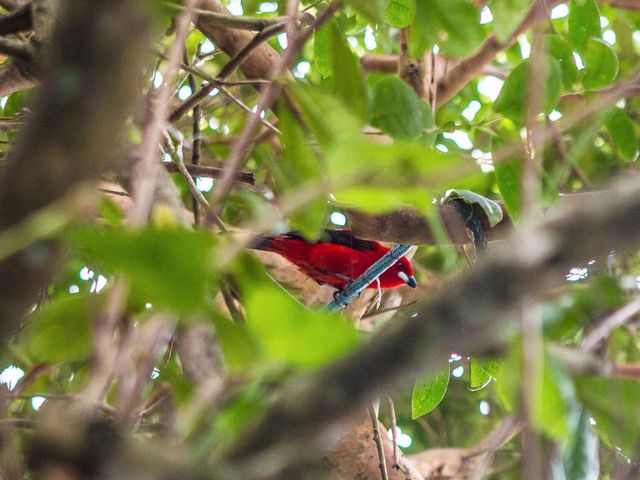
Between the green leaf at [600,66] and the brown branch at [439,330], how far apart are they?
1181mm

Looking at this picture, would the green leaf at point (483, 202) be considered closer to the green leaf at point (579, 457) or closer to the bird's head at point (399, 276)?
the green leaf at point (579, 457)

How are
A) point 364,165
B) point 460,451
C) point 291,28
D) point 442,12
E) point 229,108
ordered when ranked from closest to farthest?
point 364,165, point 291,28, point 442,12, point 229,108, point 460,451

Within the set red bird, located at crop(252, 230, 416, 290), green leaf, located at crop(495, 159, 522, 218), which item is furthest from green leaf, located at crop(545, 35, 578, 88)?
red bird, located at crop(252, 230, 416, 290)

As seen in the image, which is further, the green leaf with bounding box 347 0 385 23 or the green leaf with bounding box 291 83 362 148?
the green leaf with bounding box 347 0 385 23

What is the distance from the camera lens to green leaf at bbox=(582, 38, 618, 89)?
1.56 m

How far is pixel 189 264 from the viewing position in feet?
1.66

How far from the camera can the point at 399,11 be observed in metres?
1.39

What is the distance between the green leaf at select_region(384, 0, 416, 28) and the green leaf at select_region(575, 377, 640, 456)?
33.8 inches

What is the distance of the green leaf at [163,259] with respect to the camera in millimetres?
504

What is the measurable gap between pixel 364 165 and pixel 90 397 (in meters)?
0.24

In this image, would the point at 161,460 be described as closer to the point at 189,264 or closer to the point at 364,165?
the point at 189,264

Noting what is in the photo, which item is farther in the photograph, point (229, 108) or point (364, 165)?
point (229, 108)

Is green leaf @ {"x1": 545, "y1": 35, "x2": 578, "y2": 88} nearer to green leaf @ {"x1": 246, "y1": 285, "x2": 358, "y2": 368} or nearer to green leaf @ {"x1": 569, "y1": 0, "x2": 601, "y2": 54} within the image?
green leaf @ {"x1": 569, "y1": 0, "x2": 601, "y2": 54}

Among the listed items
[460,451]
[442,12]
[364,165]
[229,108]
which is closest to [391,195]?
[364,165]
